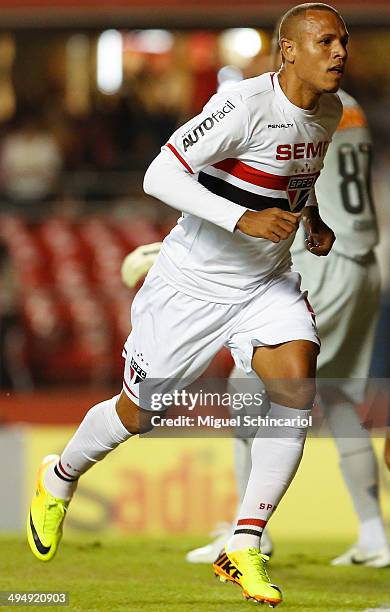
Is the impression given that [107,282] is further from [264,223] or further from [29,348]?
[264,223]

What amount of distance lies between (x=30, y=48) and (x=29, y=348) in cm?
463

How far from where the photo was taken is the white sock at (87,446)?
16.3 ft

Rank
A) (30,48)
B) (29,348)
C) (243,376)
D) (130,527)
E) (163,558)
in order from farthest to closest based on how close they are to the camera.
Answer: (30,48) < (29,348) < (130,527) < (163,558) < (243,376)

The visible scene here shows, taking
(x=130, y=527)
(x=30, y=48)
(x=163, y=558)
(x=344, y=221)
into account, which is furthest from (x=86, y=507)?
(x=30, y=48)

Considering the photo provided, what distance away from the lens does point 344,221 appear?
5770mm

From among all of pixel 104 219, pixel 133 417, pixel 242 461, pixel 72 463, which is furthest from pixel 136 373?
pixel 104 219

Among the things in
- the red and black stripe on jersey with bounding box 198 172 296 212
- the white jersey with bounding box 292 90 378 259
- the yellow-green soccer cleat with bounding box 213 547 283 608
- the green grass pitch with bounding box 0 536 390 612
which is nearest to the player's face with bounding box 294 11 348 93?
Answer: the red and black stripe on jersey with bounding box 198 172 296 212

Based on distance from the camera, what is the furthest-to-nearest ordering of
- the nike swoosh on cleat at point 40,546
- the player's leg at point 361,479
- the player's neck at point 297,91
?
the player's leg at point 361,479
the nike swoosh on cleat at point 40,546
the player's neck at point 297,91

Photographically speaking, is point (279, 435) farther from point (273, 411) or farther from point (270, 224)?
point (270, 224)

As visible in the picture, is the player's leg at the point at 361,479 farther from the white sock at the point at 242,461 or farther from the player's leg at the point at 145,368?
the player's leg at the point at 145,368

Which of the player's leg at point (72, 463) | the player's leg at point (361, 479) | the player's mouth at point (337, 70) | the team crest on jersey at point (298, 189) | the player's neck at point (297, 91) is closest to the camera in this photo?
the player's mouth at point (337, 70)

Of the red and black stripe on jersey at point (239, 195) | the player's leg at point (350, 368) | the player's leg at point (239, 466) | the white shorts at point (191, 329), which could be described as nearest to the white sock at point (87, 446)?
the white shorts at point (191, 329)

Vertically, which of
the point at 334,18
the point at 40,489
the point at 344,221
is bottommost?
the point at 40,489

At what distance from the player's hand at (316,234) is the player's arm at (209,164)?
1.37 feet
